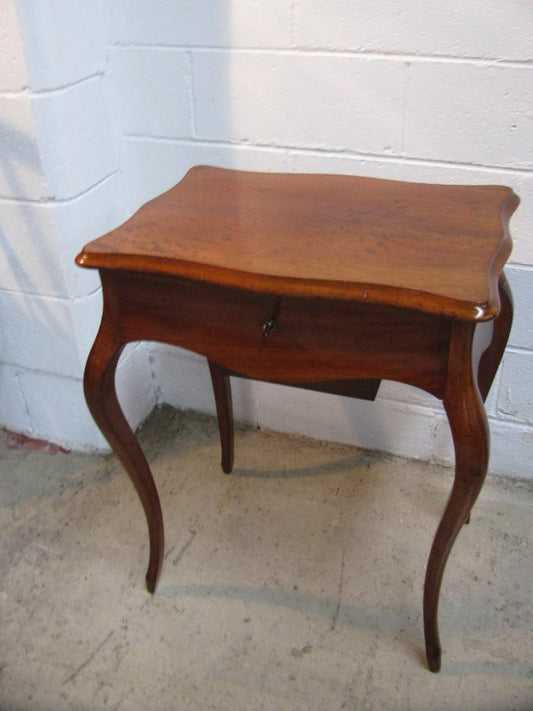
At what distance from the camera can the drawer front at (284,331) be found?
76cm

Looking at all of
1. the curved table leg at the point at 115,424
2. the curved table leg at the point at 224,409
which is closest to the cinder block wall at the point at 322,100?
the curved table leg at the point at 224,409

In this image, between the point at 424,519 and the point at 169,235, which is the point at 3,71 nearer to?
the point at 169,235

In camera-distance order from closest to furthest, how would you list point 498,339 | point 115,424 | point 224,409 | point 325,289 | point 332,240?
point 325,289 < point 332,240 < point 115,424 < point 498,339 < point 224,409

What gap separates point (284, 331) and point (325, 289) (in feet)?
0.34

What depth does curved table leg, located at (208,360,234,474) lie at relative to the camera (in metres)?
1.28

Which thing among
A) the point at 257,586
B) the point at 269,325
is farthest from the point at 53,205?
the point at 257,586

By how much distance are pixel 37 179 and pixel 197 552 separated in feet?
2.46

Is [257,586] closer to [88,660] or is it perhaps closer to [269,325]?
[88,660]

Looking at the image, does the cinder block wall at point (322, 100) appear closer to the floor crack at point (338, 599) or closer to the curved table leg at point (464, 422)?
the floor crack at point (338, 599)

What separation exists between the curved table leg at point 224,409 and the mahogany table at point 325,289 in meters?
0.32

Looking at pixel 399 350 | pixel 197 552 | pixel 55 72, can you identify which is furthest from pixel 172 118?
pixel 197 552

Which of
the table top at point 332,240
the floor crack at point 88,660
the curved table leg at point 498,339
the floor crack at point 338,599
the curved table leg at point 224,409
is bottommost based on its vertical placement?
the floor crack at point 338,599

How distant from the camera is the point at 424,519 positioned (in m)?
1.29

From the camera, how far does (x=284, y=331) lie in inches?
31.7
